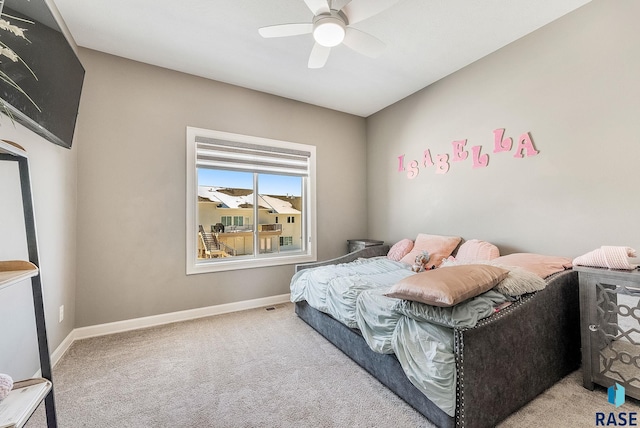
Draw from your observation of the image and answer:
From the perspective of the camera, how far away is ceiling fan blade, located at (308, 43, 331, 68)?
2217 millimetres

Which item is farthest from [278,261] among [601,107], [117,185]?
[601,107]

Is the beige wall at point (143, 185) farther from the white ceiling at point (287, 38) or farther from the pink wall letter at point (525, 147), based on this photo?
the pink wall letter at point (525, 147)

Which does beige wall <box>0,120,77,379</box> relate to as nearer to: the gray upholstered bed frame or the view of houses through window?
the view of houses through window

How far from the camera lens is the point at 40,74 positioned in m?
1.65

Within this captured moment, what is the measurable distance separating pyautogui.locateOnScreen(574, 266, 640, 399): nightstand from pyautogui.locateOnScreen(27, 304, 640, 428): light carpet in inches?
5.3

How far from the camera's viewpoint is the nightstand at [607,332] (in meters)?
1.60

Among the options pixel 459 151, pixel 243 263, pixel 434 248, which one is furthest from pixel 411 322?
pixel 243 263

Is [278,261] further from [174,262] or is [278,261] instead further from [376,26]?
[376,26]

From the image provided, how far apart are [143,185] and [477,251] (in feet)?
11.7

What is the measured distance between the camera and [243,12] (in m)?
2.18

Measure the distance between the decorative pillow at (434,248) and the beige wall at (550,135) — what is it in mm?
157

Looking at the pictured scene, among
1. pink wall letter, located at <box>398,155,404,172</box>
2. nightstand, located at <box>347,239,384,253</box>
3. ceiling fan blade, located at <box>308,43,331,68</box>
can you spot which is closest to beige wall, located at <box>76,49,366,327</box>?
nightstand, located at <box>347,239,384,253</box>

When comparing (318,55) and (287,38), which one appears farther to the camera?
(287,38)

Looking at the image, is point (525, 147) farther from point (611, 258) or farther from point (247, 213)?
point (247, 213)
